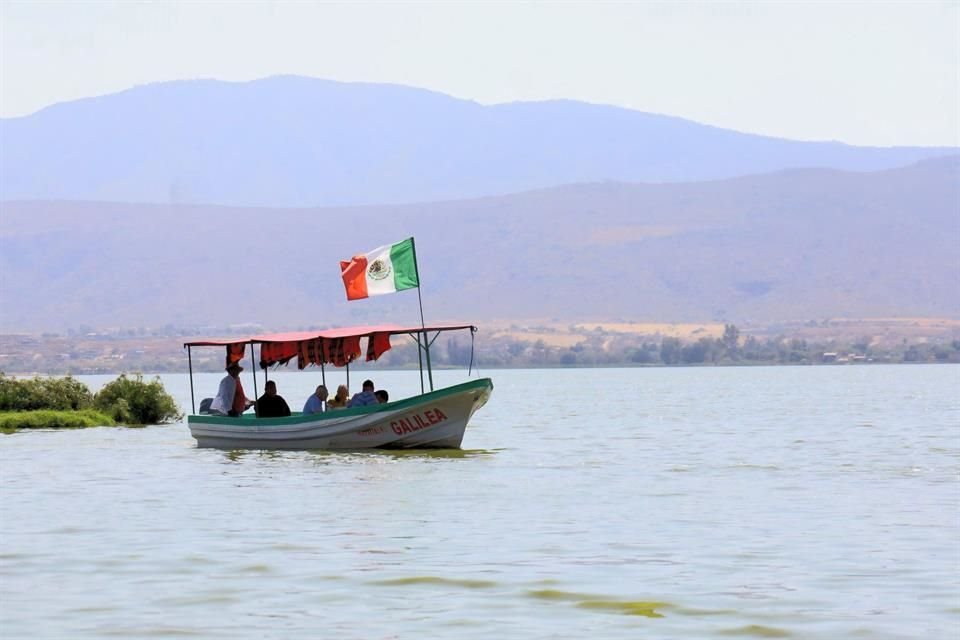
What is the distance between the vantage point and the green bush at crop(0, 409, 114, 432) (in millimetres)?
51406

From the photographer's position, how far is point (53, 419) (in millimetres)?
51844

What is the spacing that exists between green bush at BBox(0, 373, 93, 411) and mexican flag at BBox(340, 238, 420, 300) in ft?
64.0

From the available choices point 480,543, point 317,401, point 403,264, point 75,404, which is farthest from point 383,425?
point 75,404

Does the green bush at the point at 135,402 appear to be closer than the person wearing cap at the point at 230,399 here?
No

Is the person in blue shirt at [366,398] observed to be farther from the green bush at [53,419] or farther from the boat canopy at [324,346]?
the green bush at [53,419]

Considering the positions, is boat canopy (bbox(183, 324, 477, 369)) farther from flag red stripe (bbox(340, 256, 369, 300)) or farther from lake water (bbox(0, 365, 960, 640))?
lake water (bbox(0, 365, 960, 640))

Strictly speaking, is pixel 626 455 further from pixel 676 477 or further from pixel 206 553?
pixel 206 553

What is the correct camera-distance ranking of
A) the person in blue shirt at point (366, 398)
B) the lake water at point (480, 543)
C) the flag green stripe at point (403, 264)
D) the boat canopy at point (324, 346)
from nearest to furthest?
the lake water at point (480, 543) < the flag green stripe at point (403, 264) < the person in blue shirt at point (366, 398) < the boat canopy at point (324, 346)

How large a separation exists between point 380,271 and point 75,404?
20.3 metres

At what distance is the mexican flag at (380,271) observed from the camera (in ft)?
121

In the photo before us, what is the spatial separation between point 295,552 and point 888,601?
7452 mm

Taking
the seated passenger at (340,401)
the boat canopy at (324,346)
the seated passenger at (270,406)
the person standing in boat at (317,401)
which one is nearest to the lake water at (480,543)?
the seated passenger at (270,406)

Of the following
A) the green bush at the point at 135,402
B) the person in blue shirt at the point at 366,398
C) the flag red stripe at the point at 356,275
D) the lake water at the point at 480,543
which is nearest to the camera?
the lake water at the point at 480,543

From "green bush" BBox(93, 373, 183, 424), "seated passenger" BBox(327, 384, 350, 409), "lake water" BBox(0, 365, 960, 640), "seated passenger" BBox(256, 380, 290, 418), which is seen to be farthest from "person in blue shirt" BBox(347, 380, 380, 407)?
"green bush" BBox(93, 373, 183, 424)
